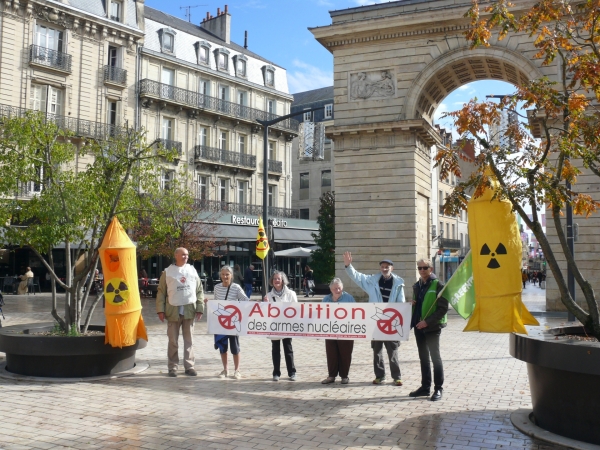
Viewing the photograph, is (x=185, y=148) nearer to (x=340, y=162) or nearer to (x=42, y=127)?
(x=340, y=162)

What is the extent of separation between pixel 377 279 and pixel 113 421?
4.47 metres

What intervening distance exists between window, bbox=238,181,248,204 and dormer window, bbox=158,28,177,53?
9.99 m

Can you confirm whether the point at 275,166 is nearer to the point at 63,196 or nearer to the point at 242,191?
the point at 242,191

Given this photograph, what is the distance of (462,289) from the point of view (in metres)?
8.66

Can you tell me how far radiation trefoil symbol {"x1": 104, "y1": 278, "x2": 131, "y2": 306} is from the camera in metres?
9.69

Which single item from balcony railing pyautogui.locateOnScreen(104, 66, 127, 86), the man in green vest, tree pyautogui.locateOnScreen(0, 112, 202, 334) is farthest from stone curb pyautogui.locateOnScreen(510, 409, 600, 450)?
balcony railing pyautogui.locateOnScreen(104, 66, 127, 86)

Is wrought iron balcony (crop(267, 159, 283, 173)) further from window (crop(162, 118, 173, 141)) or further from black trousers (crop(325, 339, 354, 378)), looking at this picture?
black trousers (crop(325, 339, 354, 378))

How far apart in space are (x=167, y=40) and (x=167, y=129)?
5.78m

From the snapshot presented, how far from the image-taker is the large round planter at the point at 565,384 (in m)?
6.13

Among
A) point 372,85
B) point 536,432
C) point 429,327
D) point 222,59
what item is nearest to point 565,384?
point 536,432

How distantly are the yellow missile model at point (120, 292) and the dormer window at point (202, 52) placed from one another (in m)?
34.5

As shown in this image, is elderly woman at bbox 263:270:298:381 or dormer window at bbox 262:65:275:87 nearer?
elderly woman at bbox 263:270:298:381

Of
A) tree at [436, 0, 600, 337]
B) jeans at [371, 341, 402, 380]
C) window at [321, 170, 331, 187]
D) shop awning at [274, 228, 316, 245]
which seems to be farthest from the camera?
window at [321, 170, 331, 187]

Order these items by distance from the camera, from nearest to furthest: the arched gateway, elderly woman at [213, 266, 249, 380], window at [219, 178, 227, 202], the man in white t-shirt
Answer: elderly woman at [213, 266, 249, 380], the man in white t-shirt, the arched gateway, window at [219, 178, 227, 202]
